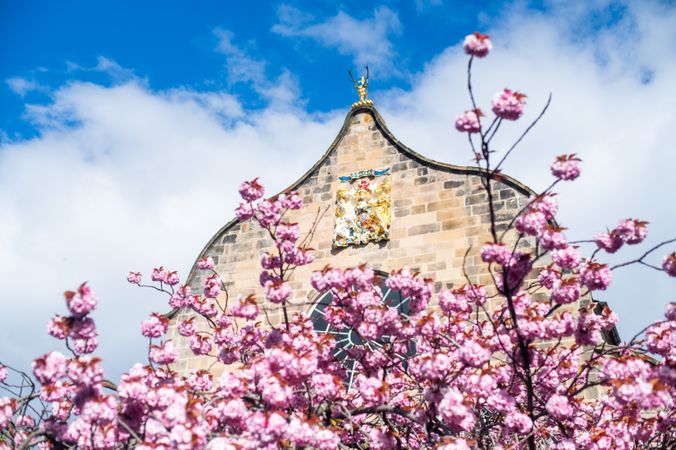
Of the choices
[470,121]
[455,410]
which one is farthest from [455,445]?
[470,121]

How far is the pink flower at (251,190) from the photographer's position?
917 cm

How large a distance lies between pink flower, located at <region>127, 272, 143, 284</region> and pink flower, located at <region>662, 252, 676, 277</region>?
9.48 m

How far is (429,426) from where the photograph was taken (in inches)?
285

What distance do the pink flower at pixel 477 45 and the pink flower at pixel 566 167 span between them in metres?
1.43

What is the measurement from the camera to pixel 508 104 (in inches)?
274

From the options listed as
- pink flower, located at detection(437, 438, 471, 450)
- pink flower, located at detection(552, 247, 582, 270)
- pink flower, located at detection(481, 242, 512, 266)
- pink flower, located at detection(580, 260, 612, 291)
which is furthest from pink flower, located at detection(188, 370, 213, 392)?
pink flower, located at detection(580, 260, 612, 291)

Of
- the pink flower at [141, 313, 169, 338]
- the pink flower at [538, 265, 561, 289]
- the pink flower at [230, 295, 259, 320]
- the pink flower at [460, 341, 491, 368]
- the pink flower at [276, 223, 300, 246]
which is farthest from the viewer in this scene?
the pink flower at [538, 265, 561, 289]

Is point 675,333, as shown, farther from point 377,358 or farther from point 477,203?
point 477,203

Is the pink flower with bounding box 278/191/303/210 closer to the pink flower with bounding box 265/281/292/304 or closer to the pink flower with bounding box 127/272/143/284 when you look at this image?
the pink flower with bounding box 265/281/292/304

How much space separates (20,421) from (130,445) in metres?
3.58

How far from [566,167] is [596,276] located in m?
1.21

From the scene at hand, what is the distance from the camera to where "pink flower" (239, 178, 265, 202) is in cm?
917

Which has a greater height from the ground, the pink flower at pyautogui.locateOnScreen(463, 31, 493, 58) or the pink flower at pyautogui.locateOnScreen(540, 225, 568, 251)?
the pink flower at pyautogui.locateOnScreen(463, 31, 493, 58)

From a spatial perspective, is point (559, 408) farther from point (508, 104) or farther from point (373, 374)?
point (508, 104)
